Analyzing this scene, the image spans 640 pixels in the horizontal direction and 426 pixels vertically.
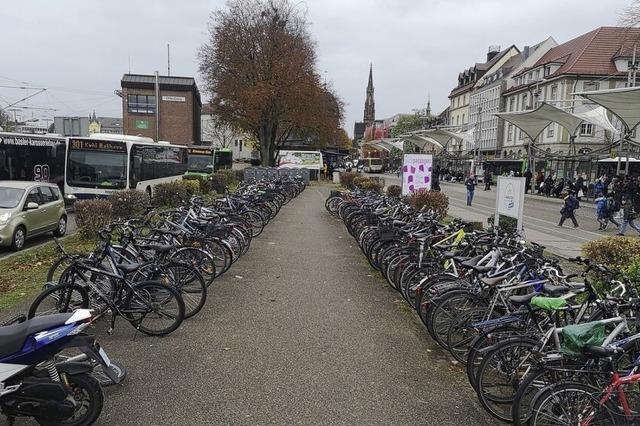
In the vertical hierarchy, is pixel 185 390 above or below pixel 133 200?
below

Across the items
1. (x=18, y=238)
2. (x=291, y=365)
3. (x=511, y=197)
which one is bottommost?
(x=291, y=365)

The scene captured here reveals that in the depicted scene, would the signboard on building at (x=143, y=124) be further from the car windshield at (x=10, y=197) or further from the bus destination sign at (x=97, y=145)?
the car windshield at (x=10, y=197)

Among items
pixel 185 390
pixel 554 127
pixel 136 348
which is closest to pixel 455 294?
pixel 185 390

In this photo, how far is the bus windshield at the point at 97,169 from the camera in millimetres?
17141

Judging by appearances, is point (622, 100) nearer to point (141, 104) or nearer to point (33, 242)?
point (33, 242)

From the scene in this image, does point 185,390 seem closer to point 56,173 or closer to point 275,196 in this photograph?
point 275,196

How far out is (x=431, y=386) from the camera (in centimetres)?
438

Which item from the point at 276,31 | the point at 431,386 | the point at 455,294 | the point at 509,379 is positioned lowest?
the point at 431,386

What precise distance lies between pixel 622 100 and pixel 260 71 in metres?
26.2

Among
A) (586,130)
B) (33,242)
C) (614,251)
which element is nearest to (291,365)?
(614,251)

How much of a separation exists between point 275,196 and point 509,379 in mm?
13759

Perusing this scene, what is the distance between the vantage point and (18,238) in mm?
10688

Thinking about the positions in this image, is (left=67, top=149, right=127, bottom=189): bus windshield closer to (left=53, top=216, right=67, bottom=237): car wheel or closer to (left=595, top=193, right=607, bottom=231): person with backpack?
(left=53, top=216, right=67, bottom=237): car wheel

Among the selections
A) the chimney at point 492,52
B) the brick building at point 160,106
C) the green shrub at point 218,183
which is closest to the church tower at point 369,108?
the chimney at point 492,52
